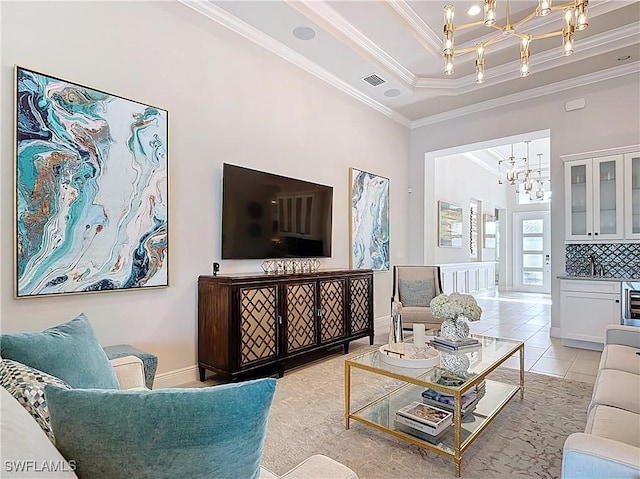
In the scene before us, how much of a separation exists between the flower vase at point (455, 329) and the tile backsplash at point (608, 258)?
3.07 meters

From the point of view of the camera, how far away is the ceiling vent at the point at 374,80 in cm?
468

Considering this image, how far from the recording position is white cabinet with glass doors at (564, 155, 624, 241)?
436cm

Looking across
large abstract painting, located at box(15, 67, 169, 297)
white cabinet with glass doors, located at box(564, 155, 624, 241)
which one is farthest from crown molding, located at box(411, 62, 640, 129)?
large abstract painting, located at box(15, 67, 169, 297)

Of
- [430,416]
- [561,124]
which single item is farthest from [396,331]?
[561,124]

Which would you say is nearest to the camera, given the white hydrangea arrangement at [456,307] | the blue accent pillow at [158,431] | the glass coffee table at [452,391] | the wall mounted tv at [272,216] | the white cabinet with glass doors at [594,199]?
the blue accent pillow at [158,431]

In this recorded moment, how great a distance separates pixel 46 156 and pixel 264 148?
6.43 ft

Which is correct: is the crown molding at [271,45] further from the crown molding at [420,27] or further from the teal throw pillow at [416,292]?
the teal throw pillow at [416,292]

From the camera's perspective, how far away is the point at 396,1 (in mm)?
3592

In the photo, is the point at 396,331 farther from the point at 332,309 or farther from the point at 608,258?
the point at 608,258

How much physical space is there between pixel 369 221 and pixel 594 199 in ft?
9.30

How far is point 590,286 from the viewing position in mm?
4316

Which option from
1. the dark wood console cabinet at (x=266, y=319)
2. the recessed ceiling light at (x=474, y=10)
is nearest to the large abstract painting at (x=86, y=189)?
the dark wood console cabinet at (x=266, y=319)

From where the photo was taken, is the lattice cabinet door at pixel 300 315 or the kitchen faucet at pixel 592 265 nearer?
the lattice cabinet door at pixel 300 315

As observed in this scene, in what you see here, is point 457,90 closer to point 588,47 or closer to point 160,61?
point 588,47
